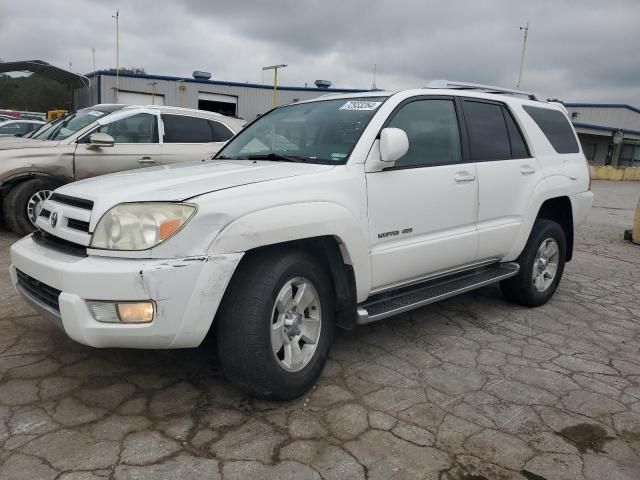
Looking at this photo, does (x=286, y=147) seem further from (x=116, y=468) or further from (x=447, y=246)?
(x=116, y=468)

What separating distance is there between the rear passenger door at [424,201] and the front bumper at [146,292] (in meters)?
1.09

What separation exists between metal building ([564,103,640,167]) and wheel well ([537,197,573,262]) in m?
38.4

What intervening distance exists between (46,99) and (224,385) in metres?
58.3

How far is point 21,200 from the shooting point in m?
6.50

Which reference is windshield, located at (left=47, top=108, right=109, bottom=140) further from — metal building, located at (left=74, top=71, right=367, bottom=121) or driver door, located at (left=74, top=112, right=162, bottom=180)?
metal building, located at (left=74, top=71, right=367, bottom=121)

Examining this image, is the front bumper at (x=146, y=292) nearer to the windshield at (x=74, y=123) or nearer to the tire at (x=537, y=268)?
the tire at (x=537, y=268)

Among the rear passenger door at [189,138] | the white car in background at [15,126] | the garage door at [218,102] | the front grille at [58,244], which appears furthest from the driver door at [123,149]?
the garage door at [218,102]

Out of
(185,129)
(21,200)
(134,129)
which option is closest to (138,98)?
(185,129)

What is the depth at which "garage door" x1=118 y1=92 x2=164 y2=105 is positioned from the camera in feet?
89.1

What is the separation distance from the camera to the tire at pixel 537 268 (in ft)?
15.2

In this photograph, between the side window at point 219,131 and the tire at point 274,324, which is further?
the side window at point 219,131

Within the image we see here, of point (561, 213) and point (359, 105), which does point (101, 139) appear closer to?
point (359, 105)

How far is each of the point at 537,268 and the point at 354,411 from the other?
269cm

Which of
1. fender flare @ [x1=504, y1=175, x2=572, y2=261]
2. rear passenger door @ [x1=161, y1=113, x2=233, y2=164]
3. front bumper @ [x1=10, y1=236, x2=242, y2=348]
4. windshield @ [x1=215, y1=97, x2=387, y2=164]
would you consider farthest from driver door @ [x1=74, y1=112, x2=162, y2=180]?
fender flare @ [x1=504, y1=175, x2=572, y2=261]
